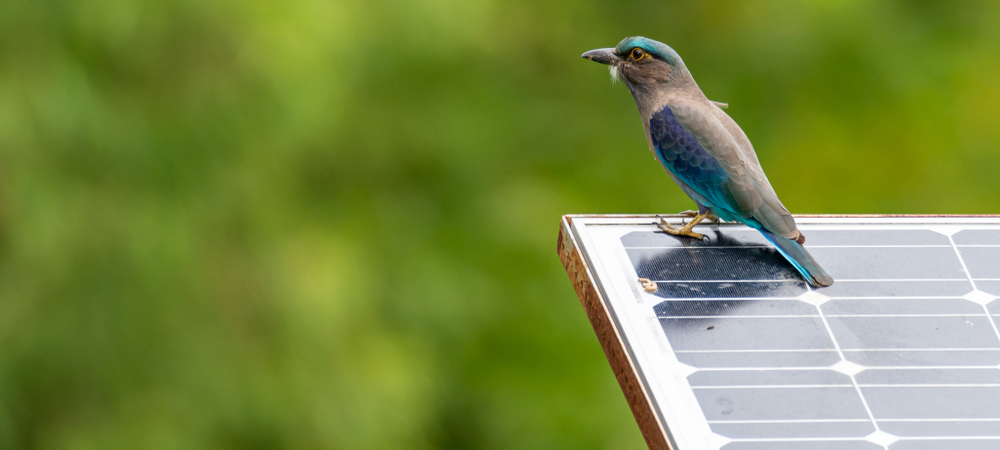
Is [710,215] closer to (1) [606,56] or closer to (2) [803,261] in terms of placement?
(2) [803,261]

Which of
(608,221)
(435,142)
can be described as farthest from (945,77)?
(608,221)

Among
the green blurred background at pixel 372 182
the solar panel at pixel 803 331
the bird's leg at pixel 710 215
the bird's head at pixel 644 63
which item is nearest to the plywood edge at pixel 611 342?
the solar panel at pixel 803 331

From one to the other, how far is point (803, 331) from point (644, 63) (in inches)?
78.7

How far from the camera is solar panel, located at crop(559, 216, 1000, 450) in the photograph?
3.42 meters

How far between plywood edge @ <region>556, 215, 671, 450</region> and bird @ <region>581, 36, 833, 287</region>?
53cm

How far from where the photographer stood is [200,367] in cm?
871

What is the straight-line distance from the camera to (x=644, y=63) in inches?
217

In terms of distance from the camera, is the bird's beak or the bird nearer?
the bird

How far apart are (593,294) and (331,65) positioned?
578cm

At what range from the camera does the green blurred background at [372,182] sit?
8.37 meters

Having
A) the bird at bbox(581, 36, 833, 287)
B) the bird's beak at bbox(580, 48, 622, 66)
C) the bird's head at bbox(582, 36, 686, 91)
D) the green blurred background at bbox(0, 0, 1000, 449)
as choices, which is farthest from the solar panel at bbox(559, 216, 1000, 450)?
the green blurred background at bbox(0, 0, 1000, 449)

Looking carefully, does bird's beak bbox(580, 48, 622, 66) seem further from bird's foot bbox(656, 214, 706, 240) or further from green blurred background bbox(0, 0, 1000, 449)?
green blurred background bbox(0, 0, 1000, 449)

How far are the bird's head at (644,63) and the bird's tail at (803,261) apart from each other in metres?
1.31

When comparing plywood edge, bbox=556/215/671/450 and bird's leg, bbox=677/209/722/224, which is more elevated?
bird's leg, bbox=677/209/722/224
